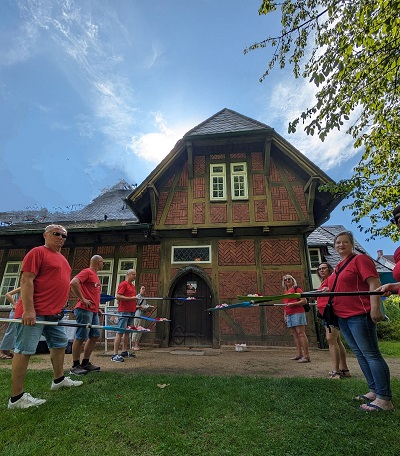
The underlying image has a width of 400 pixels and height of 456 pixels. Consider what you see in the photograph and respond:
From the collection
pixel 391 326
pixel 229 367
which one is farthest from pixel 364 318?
pixel 391 326

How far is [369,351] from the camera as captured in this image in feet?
8.89

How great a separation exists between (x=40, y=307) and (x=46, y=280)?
329mm

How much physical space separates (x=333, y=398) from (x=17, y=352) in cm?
370

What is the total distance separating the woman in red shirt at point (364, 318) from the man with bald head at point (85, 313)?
3746mm

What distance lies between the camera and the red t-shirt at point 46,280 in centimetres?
309

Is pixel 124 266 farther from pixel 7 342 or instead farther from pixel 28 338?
pixel 28 338

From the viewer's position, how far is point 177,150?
9570mm

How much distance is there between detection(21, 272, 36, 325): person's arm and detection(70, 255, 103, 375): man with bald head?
3.41ft

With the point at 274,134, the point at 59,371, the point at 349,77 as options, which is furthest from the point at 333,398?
the point at 274,134

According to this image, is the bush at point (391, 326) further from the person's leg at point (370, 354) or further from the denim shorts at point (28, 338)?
the denim shorts at point (28, 338)

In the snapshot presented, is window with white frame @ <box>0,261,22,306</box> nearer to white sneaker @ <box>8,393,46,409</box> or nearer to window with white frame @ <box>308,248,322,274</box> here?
white sneaker @ <box>8,393,46,409</box>

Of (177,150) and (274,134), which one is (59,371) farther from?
(274,134)

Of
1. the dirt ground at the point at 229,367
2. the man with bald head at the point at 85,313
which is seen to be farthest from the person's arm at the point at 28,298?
the dirt ground at the point at 229,367

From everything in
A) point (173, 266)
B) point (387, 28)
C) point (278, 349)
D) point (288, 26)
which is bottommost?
point (278, 349)
